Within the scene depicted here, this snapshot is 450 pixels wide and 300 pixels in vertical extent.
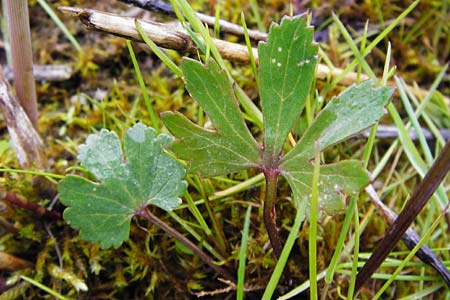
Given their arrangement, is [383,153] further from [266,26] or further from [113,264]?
[113,264]

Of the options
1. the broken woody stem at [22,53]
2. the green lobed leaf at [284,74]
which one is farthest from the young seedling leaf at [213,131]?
the broken woody stem at [22,53]

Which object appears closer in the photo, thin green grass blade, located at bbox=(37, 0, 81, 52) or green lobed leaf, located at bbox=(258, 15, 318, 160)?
green lobed leaf, located at bbox=(258, 15, 318, 160)

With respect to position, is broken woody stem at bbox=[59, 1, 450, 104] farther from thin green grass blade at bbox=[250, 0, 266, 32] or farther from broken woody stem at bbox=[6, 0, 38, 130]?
thin green grass blade at bbox=[250, 0, 266, 32]

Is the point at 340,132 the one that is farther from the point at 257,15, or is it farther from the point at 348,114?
the point at 257,15

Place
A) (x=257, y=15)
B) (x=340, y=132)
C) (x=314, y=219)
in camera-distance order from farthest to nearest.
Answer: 1. (x=257, y=15)
2. (x=340, y=132)
3. (x=314, y=219)

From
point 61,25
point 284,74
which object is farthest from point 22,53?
point 284,74

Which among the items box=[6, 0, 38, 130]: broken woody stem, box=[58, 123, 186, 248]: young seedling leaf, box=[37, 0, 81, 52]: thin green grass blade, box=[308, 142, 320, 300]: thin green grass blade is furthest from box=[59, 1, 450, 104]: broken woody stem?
box=[37, 0, 81, 52]: thin green grass blade
